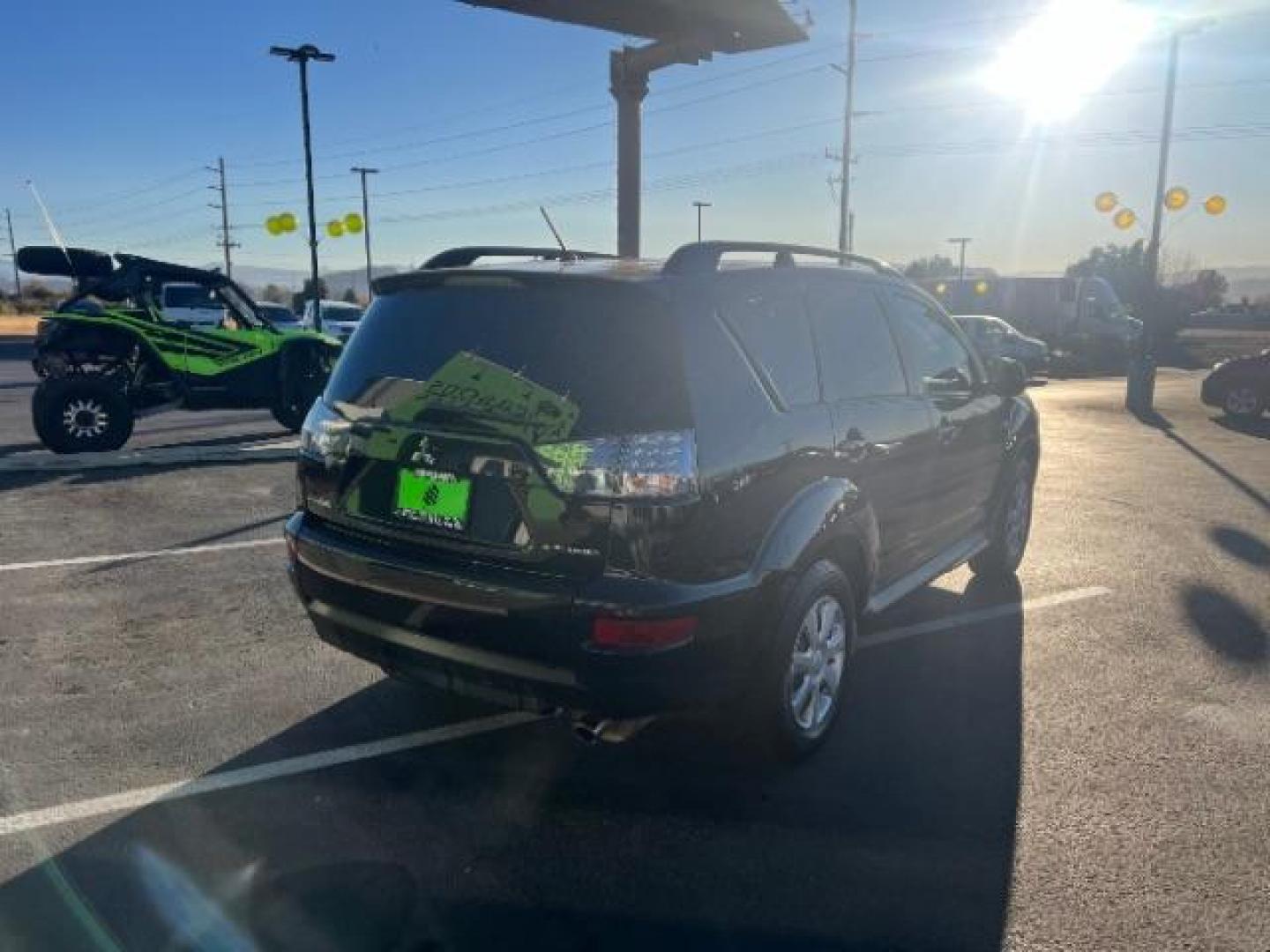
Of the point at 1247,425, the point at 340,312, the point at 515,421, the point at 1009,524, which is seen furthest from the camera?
the point at 340,312

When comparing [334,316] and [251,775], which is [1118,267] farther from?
[251,775]

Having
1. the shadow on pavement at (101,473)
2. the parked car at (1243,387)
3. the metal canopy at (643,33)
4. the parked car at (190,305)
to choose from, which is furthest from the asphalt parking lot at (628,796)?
the parked car at (1243,387)

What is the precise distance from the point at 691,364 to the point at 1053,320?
3468 centimetres

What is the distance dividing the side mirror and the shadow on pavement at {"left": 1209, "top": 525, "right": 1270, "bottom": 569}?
2403 millimetres

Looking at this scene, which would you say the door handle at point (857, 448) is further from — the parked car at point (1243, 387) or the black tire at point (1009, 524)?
the parked car at point (1243, 387)

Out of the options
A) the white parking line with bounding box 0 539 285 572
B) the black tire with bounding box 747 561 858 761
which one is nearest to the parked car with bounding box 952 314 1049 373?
the white parking line with bounding box 0 539 285 572

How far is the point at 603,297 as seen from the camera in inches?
120

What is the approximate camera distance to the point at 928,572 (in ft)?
15.2

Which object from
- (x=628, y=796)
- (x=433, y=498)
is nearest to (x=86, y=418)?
(x=433, y=498)

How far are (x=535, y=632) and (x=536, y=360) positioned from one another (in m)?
0.87

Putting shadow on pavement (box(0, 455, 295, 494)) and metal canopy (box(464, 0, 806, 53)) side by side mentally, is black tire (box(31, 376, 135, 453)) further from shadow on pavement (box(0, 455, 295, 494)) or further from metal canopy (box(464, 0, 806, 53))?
metal canopy (box(464, 0, 806, 53))

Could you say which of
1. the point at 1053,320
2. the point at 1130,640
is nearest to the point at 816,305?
the point at 1130,640

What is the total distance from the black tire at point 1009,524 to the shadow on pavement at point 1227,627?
983mm

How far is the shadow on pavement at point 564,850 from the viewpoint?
2621mm
